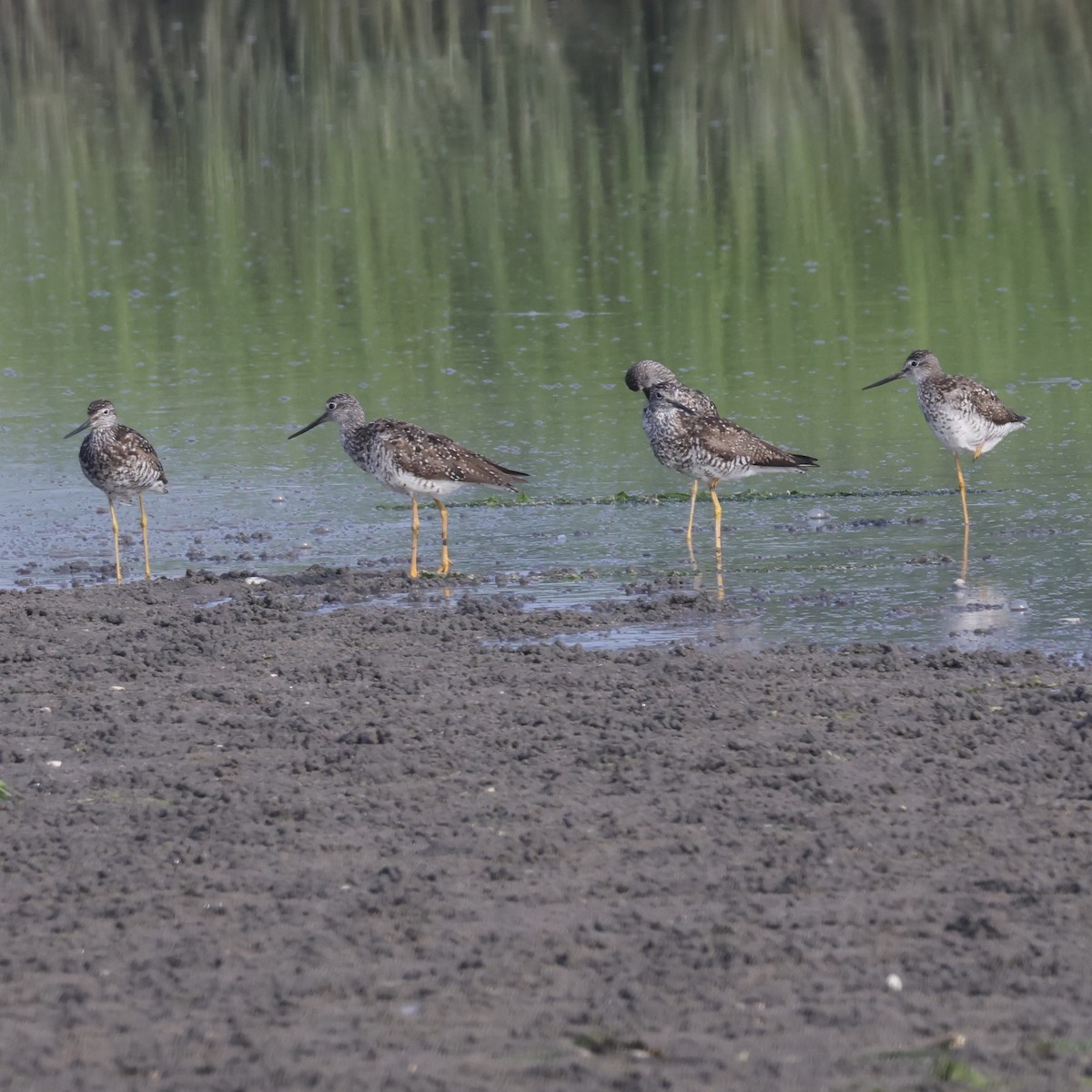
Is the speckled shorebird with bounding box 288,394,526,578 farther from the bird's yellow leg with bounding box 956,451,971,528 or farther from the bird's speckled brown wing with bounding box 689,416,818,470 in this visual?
the bird's yellow leg with bounding box 956,451,971,528

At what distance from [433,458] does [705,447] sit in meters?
2.05

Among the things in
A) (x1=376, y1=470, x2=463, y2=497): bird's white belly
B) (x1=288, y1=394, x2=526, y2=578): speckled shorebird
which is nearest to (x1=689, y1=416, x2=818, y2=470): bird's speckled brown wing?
(x1=288, y1=394, x2=526, y2=578): speckled shorebird

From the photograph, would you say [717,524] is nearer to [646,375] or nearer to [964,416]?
[964,416]

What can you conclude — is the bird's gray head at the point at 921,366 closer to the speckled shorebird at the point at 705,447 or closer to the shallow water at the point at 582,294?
the shallow water at the point at 582,294

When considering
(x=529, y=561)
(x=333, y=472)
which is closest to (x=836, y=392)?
(x=333, y=472)

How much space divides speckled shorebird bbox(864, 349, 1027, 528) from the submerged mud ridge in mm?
5097

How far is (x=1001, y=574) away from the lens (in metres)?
11.9

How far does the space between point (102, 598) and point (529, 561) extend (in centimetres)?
284

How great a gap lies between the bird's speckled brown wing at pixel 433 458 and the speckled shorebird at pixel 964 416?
10.8 ft

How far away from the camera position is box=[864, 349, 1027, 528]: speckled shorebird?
14.6 m

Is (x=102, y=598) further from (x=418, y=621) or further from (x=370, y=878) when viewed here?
(x=370, y=878)

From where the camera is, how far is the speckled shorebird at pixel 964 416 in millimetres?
14562

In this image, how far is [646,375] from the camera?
54.2 ft

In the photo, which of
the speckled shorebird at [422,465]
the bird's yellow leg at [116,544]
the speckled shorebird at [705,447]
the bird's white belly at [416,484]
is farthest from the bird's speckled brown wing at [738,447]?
the bird's yellow leg at [116,544]
